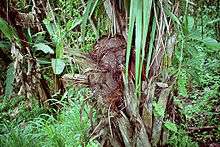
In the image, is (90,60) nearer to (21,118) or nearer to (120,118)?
(120,118)

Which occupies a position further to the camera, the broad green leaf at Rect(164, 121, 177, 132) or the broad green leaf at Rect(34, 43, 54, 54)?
the broad green leaf at Rect(34, 43, 54, 54)

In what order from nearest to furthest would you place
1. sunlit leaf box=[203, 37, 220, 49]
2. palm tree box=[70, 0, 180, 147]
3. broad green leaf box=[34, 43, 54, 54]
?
palm tree box=[70, 0, 180, 147] → sunlit leaf box=[203, 37, 220, 49] → broad green leaf box=[34, 43, 54, 54]

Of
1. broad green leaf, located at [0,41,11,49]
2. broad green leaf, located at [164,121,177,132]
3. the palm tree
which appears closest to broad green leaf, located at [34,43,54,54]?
broad green leaf, located at [0,41,11,49]

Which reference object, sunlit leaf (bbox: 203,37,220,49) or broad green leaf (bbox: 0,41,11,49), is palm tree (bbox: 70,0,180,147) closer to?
sunlit leaf (bbox: 203,37,220,49)

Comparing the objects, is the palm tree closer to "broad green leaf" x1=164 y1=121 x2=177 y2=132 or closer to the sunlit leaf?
"broad green leaf" x1=164 y1=121 x2=177 y2=132

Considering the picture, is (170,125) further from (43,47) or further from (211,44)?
(43,47)

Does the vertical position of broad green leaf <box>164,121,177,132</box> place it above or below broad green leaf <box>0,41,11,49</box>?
below

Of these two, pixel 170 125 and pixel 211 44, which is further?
pixel 211 44

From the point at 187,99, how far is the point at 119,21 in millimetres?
1547

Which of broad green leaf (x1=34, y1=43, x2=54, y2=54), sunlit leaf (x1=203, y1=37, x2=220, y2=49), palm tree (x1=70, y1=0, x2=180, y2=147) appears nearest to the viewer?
palm tree (x1=70, y1=0, x2=180, y2=147)

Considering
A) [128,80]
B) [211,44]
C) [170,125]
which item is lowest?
[170,125]

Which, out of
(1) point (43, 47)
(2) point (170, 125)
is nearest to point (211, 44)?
(2) point (170, 125)

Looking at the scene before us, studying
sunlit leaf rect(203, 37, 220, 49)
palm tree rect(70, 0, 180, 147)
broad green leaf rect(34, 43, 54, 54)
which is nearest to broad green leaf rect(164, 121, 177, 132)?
palm tree rect(70, 0, 180, 147)

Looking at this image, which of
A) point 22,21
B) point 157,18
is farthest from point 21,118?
point 157,18
